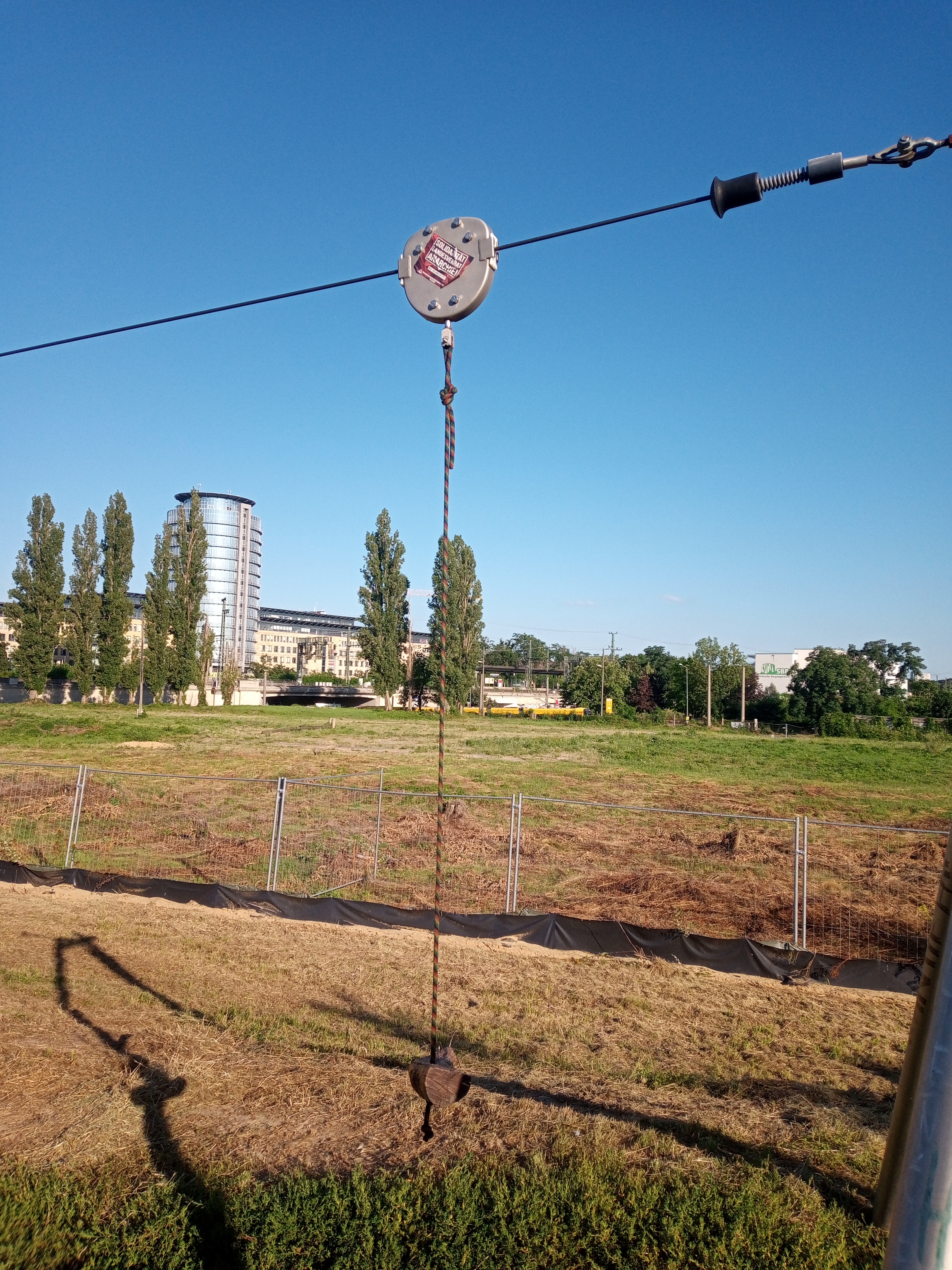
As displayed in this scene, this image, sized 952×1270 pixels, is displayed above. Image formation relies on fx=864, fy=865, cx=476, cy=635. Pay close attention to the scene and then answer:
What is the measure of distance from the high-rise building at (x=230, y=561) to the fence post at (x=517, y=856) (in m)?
126

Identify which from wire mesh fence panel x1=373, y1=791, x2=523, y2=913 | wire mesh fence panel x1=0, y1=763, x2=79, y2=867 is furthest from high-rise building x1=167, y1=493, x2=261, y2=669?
wire mesh fence panel x1=373, y1=791, x2=523, y2=913

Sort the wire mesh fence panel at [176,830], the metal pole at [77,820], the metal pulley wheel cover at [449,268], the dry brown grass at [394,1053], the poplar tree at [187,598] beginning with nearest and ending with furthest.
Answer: the metal pulley wheel cover at [449,268] → the dry brown grass at [394,1053] → the metal pole at [77,820] → the wire mesh fence panel at [176,830] → the poplar tree at [187,598]

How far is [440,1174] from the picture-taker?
492 cm

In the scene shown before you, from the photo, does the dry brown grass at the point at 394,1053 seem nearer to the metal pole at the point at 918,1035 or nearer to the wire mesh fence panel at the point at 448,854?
the metal pole at the point at 918,1035

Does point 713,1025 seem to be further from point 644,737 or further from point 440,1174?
point 644,737

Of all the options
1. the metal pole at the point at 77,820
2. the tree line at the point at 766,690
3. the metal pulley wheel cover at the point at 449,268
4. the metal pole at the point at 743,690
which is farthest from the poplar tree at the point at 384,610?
the metal pulley wheel cover at the point at 449,268

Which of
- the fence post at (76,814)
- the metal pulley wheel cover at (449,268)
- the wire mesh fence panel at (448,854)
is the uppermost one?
the metal pulley wheel cover at (449,268)

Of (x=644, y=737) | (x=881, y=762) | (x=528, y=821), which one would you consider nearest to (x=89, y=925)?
(x=528, y=821)

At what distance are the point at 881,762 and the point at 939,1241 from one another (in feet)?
131

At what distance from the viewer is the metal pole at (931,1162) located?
353cm

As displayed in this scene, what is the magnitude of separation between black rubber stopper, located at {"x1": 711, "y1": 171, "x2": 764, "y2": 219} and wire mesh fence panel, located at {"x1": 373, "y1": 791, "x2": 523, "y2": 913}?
7.53 m

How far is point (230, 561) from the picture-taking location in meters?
137

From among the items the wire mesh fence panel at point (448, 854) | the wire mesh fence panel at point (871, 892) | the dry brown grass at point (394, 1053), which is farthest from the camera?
the wire mesh fence panel at point (448, 854)

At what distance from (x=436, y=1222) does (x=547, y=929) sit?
6418mm
